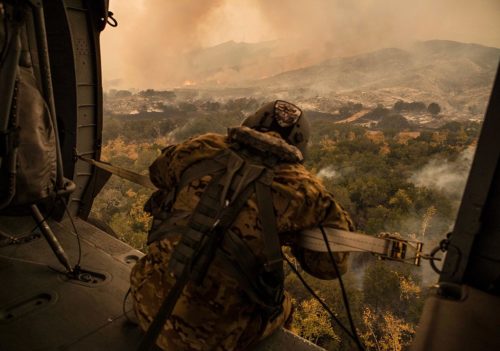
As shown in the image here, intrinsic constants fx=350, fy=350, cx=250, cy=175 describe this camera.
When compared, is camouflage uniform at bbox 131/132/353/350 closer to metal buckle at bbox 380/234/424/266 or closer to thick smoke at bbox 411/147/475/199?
metal buckle at bbox 380/234/424/266

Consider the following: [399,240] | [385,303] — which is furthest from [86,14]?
[385,303]

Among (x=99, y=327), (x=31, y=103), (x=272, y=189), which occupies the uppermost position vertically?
(x=31, y=103)

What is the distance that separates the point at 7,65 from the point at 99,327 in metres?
1.78

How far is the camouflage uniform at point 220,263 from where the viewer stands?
1.78 meters

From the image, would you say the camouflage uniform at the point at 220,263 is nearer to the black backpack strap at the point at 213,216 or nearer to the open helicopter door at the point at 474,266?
the black backpack strap at the point at 213,216

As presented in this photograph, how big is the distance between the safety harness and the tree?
38.2 m

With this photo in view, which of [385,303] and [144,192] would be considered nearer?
[385,303]

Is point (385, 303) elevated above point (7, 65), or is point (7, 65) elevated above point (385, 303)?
point (7, 65)

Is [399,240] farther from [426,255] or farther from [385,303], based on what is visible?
[385,303]

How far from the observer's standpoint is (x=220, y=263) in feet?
5.76

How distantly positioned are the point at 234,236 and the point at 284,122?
0.81 metres

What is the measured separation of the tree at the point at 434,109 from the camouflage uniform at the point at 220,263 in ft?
124

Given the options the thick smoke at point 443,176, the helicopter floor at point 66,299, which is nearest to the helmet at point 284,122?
the helicopter floor at point 66,299

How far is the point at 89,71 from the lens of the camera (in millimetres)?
3766
